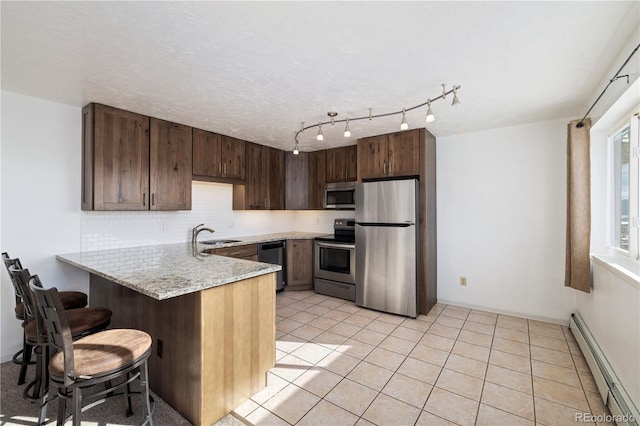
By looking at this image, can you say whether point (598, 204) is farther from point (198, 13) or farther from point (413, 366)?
point (198, 13)

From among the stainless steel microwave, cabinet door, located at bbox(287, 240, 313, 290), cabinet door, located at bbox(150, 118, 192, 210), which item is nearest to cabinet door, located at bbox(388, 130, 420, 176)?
the stainless steel microwave

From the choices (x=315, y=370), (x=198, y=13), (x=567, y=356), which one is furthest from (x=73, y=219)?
(x=567, y=356)

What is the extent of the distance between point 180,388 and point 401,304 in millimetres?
2511

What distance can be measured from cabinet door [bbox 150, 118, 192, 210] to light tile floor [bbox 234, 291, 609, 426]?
185cm

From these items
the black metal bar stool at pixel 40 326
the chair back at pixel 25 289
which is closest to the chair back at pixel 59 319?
the chair back at pixel 25 289

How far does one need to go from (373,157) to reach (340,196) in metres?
0.88

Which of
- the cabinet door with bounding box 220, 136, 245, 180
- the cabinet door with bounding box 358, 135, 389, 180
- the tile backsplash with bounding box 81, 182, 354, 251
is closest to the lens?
the tile backsplash with bounding box 81, 182, 354, 251

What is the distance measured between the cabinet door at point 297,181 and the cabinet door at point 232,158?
0.94 m

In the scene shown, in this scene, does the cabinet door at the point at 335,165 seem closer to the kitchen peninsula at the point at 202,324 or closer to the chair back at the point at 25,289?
the kitchen peninsula at the point at 202,324

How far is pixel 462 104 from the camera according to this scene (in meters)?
2.72

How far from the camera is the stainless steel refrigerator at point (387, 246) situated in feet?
11.2

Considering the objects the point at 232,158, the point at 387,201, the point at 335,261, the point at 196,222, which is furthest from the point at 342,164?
the point at 196,222

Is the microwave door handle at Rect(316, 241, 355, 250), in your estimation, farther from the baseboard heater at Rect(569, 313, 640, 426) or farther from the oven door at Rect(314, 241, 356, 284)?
the baseboard heater at Rect(569, 313, 640, 426)

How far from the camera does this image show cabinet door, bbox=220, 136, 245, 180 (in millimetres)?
3854
